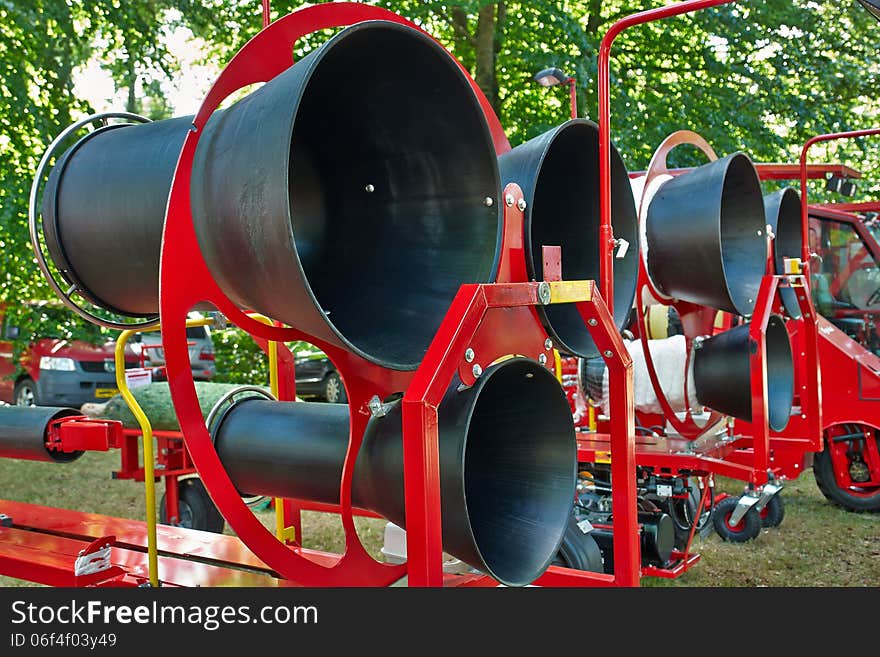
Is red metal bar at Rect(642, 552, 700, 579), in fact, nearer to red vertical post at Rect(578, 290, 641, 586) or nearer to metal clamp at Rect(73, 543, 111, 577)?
red vertical post at Rect(578, 290, 641, 586)

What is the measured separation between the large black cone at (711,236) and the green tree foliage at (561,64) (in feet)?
15.0

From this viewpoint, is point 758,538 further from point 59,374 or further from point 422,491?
point 59,374

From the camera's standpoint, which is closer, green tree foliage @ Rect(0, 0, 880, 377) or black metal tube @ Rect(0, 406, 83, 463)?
black metal tube @ Rect(0, 406, 83, 463)

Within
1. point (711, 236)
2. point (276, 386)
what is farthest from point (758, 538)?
point (276, 386)

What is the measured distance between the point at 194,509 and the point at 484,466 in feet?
12.6

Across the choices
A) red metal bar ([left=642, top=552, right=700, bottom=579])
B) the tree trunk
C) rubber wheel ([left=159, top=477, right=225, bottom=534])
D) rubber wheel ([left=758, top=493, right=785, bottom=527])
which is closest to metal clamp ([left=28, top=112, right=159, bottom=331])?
red metal bar ([left=642, top=552, right=700, bottom=579])

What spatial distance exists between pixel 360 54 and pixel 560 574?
1796 mm

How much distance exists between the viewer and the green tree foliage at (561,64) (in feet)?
26.7

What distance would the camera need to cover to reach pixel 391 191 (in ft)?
8.24

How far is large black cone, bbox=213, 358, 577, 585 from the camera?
1.97 m

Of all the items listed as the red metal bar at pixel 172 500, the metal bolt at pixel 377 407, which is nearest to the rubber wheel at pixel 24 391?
the red metal bar at pixel 172 500

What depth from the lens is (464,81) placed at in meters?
2.24

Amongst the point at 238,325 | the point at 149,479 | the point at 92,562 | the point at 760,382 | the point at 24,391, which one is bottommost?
the point at 92,562

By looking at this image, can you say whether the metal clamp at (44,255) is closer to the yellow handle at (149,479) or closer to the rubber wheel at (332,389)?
the yellow handle at (149,479)
